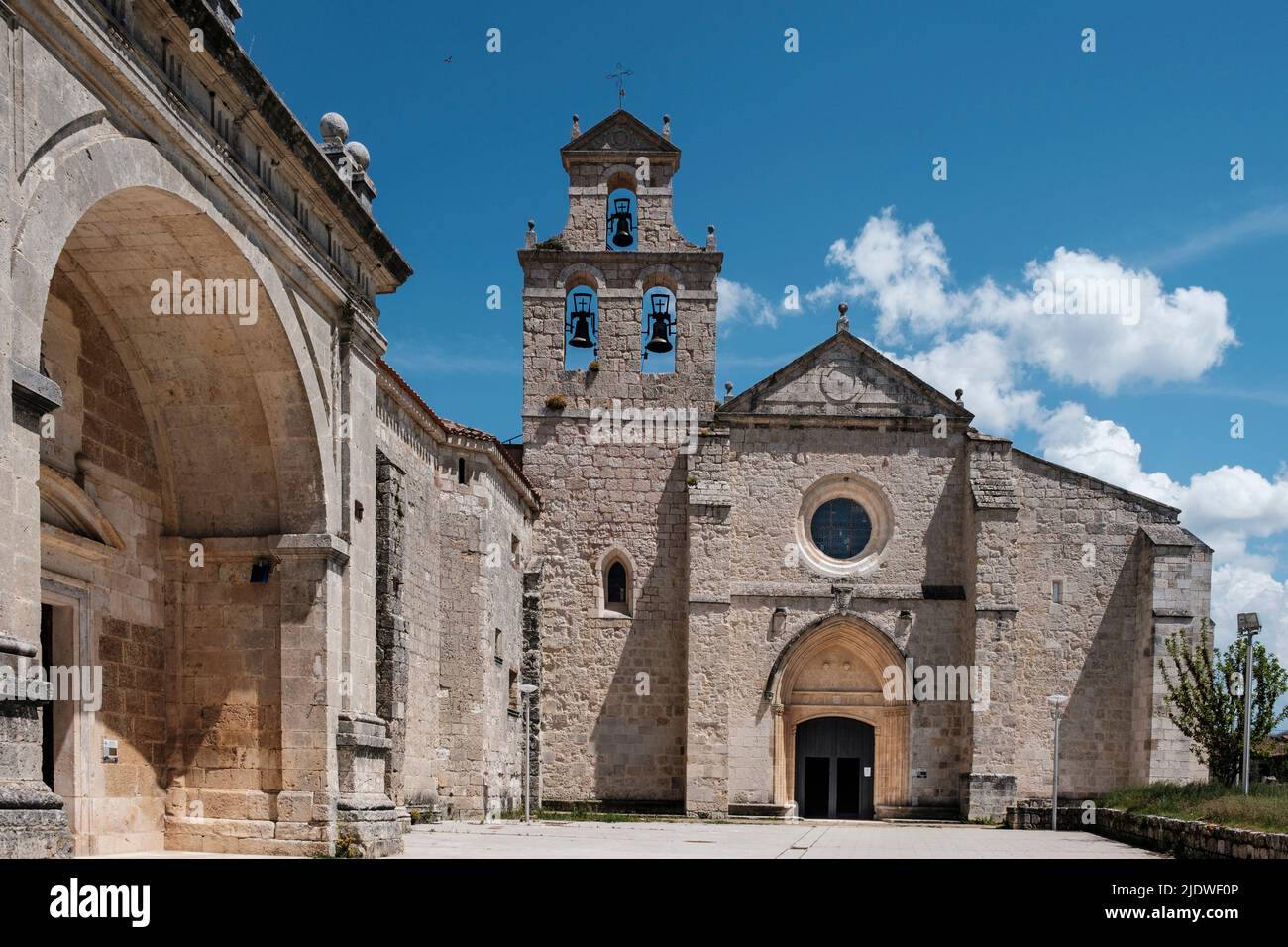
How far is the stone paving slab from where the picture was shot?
13688 millimetres

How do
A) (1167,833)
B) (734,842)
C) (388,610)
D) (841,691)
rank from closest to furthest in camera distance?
(388,610)
(1167,833)
(734,842)
(841,691)

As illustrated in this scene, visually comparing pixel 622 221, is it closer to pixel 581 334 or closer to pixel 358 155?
pixel 581 334

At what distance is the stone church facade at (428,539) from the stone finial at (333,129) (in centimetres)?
4

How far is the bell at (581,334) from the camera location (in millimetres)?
26688

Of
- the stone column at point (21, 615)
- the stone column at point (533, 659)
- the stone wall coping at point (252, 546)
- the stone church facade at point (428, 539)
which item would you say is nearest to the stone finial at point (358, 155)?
the stone church facade at point (428, 539)

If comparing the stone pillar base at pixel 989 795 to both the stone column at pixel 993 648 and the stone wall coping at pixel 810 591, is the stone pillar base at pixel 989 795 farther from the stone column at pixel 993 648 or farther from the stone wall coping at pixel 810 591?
the stone wall coping at pixel 810 591

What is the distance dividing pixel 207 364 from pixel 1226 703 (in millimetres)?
17630

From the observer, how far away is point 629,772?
2572 cm

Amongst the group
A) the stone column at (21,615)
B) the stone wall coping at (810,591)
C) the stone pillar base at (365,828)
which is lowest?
the stone pillar base at (365,828)

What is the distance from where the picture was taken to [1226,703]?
21672 mm

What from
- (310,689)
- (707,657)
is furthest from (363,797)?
(707,657)

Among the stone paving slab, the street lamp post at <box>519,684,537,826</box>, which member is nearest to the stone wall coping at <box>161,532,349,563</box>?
the stone paving slab

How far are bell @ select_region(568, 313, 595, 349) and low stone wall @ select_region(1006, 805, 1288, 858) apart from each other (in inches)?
465

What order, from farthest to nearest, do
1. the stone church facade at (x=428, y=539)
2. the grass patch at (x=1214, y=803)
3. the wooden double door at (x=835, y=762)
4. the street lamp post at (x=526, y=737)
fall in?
the wooden double door at (x=835, y=762)
the street lamp post at (x=526, y=737)
the grass patch at (x=1214, y=803)
the stone church facade at (x=428, y=539)
